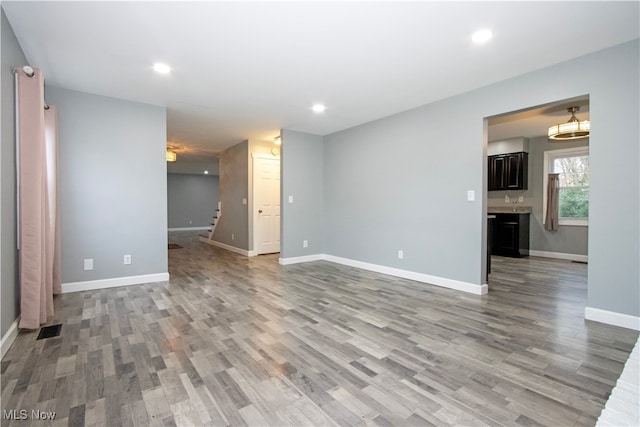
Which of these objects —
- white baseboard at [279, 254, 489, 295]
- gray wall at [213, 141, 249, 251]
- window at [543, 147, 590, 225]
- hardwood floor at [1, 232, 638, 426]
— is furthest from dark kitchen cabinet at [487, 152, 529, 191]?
gray wall at [213, 141, 249, 251]

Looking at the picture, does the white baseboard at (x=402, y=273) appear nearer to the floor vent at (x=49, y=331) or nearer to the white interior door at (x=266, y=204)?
the white interior door at (x=266, y=204)

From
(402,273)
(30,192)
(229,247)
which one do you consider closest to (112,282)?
(30,192)

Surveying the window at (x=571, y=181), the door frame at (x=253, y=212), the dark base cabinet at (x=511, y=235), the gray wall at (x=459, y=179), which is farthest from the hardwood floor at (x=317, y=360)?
the window at (x=571, y=181)

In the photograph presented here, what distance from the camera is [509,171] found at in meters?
6.56

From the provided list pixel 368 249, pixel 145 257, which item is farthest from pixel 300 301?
pixel 145 257

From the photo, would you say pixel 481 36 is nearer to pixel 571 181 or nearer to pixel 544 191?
pixel 544 191

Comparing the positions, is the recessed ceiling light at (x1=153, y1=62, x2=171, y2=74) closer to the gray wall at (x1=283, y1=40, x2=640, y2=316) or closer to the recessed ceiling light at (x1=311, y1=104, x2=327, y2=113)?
the recessed ceiling light at (x1=311, y1=104, x2=327, y2=113)

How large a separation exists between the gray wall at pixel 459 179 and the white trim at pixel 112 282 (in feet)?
7.35

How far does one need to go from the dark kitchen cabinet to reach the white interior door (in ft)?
16.5

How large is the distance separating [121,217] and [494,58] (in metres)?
4.71

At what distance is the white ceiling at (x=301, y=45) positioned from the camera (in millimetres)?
2096

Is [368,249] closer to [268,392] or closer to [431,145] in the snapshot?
[431,145]

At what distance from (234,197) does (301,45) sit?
201 inches

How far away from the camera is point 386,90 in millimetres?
3580
